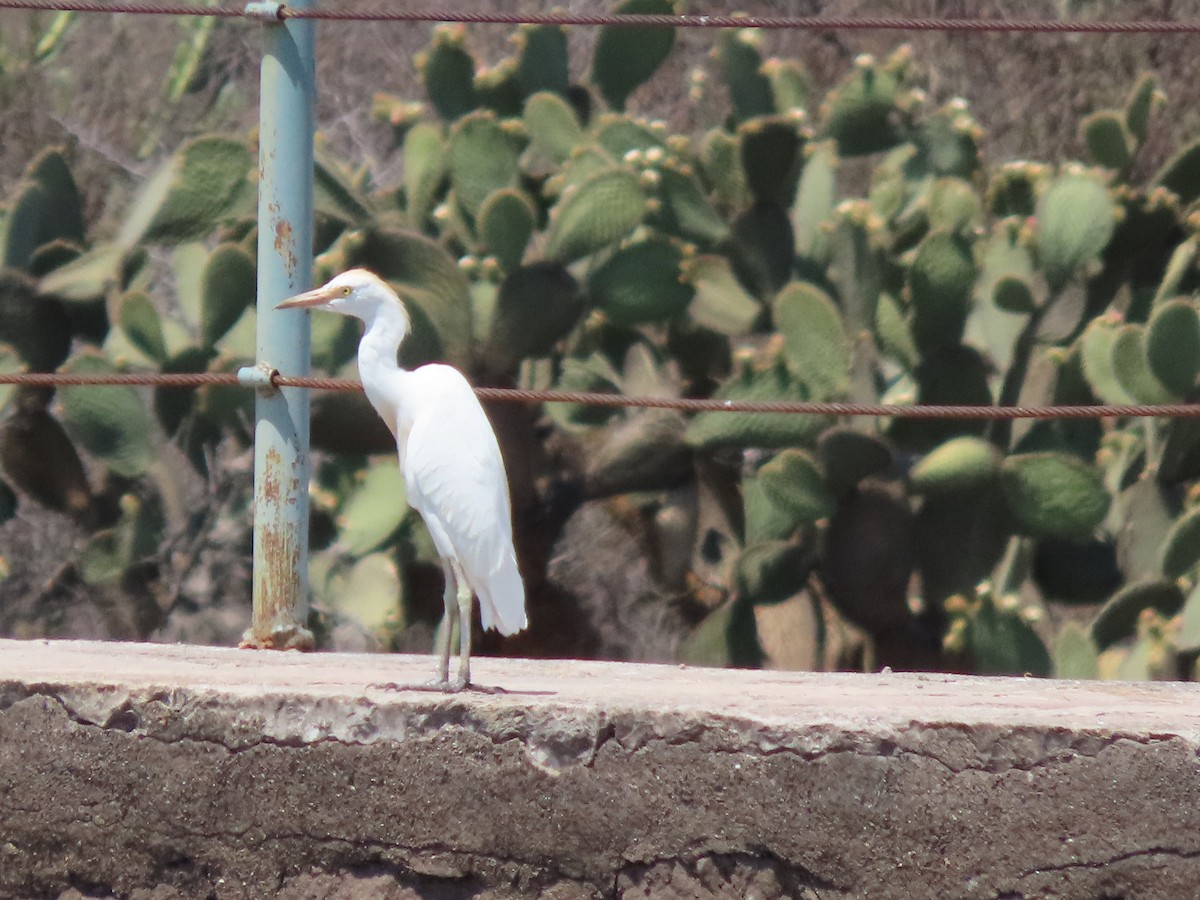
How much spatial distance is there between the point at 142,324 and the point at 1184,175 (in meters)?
3.12

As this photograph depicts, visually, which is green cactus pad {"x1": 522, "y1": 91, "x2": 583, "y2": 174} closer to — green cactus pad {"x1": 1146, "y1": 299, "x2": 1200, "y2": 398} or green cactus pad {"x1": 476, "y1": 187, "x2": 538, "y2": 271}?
green cactus pad {"x1": 476, "y1": 187, "x2": 538, "y2": 271}

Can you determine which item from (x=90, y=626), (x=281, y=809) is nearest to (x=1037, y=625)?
(x=281, y=809)

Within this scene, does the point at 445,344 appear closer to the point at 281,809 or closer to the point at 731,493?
the point at 731,493

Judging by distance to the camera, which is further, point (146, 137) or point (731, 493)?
point (146, 137)

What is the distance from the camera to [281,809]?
6.65ft

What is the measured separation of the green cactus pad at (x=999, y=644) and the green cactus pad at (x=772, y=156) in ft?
5.00

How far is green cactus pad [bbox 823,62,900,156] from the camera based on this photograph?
503 cm

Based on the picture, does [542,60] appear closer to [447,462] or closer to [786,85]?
[786,85]

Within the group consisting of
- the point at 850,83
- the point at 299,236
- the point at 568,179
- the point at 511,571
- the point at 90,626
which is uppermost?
the point at 850,83

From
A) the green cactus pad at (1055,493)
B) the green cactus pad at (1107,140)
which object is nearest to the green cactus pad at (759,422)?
the green cactus pad at (1055,493)

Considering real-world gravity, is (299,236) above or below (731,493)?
above

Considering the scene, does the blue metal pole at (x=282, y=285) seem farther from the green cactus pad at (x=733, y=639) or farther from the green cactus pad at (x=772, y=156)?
the green cactus pad at (x=772, y=156)

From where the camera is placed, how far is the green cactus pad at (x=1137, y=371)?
3.92 meters

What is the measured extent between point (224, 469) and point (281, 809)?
10.2ft
